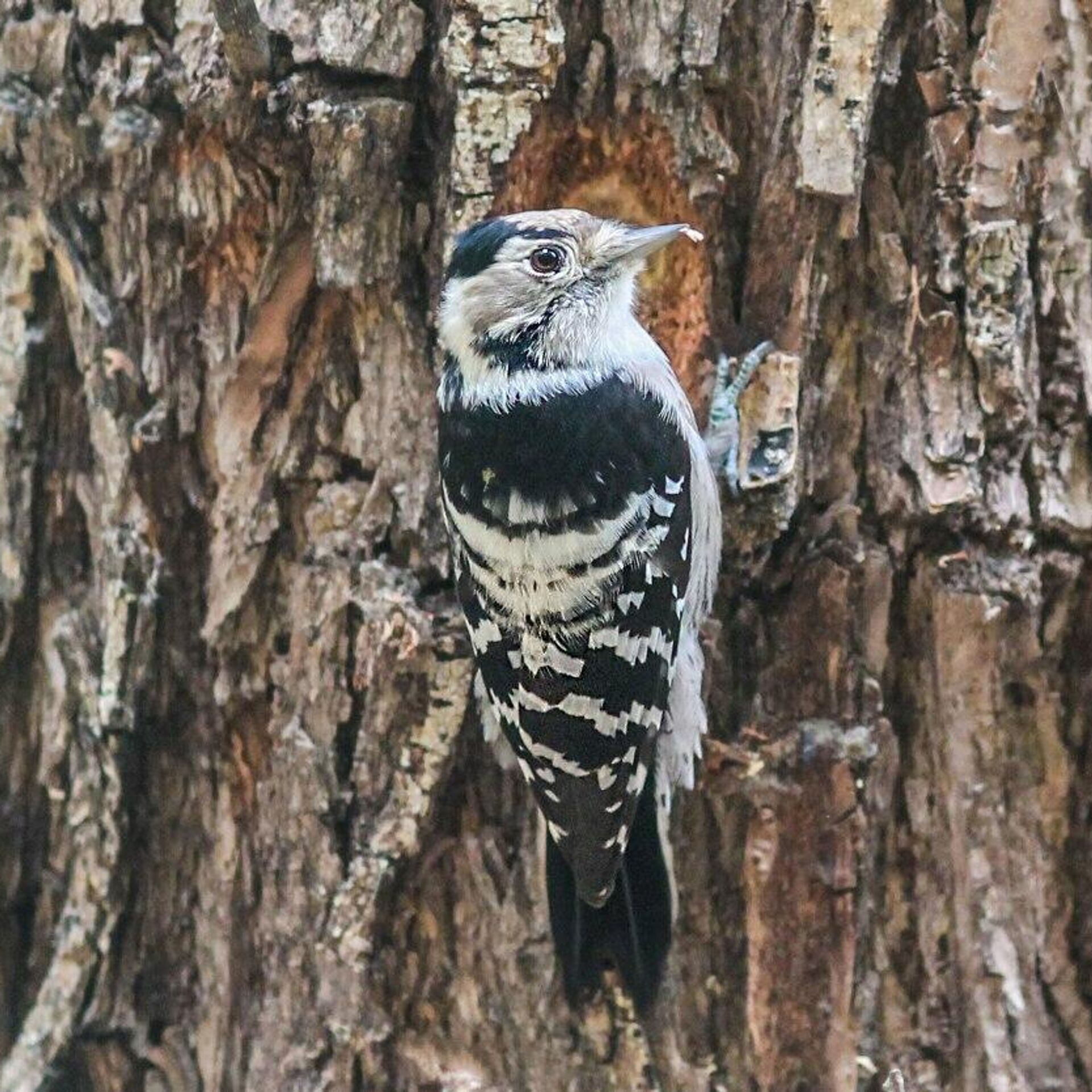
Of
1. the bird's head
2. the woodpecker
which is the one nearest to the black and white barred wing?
the woodpecker

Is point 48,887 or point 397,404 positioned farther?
point 48,887

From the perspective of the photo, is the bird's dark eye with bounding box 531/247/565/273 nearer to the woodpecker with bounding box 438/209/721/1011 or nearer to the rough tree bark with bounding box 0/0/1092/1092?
the woodpecker with bounding box 438/209/721/1011

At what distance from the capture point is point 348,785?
3008 millimetres

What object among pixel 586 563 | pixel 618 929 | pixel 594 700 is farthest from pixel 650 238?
pixel 618 929

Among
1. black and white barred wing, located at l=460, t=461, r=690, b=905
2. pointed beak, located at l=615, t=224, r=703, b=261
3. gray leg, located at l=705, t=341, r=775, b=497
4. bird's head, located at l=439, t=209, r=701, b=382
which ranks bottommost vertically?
black and white barred wing, located at l=460, t=461, r=690, b=905

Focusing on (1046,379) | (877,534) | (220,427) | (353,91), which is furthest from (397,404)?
(1046,379)

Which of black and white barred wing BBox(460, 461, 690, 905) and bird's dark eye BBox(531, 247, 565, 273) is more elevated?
bird's dark eye BBox(531, 247, 565, 273)

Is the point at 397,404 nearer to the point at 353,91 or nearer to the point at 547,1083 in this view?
the point at 353,91

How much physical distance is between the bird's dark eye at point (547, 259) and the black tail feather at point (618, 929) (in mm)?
1282

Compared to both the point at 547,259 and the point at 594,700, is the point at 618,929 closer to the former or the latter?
the point at 594,700

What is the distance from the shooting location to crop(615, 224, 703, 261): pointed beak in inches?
113

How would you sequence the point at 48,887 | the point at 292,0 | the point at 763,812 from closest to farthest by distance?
1. the point at 292,0
2. the point at 763,812
3. the point at 48,887

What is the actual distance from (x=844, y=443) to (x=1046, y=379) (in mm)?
469

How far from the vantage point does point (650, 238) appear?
290 cm
